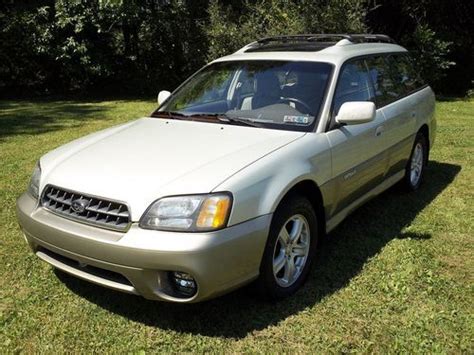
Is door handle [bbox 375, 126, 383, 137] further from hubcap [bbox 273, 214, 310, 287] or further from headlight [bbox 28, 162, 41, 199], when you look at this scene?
headlight [bbox 28, 162, 41, 199]

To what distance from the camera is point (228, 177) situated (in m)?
2.98

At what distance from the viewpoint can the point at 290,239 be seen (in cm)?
345

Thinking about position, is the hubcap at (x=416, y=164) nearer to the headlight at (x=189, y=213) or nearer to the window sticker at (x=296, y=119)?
the window sticker at (x=296, y=119)

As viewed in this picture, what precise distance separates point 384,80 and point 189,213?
2.87 meters

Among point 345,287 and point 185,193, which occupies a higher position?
point 185,193

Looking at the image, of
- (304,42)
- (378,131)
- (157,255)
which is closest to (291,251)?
(157,255)

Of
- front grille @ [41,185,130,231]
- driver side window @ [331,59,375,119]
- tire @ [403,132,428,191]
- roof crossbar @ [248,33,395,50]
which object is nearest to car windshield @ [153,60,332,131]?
driver side window @ [331,59,375,119]

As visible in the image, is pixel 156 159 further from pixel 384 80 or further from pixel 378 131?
pixel 384 80

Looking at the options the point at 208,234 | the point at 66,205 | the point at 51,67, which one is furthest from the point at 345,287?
the point at 51,67

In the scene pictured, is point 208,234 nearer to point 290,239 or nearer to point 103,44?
point 290,239

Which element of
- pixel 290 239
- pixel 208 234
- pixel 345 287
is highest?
pixel 208 234

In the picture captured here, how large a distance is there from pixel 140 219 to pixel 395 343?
5.34 feet

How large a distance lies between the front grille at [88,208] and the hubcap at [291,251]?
3.21ft

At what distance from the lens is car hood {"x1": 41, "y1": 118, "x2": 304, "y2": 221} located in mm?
2951
